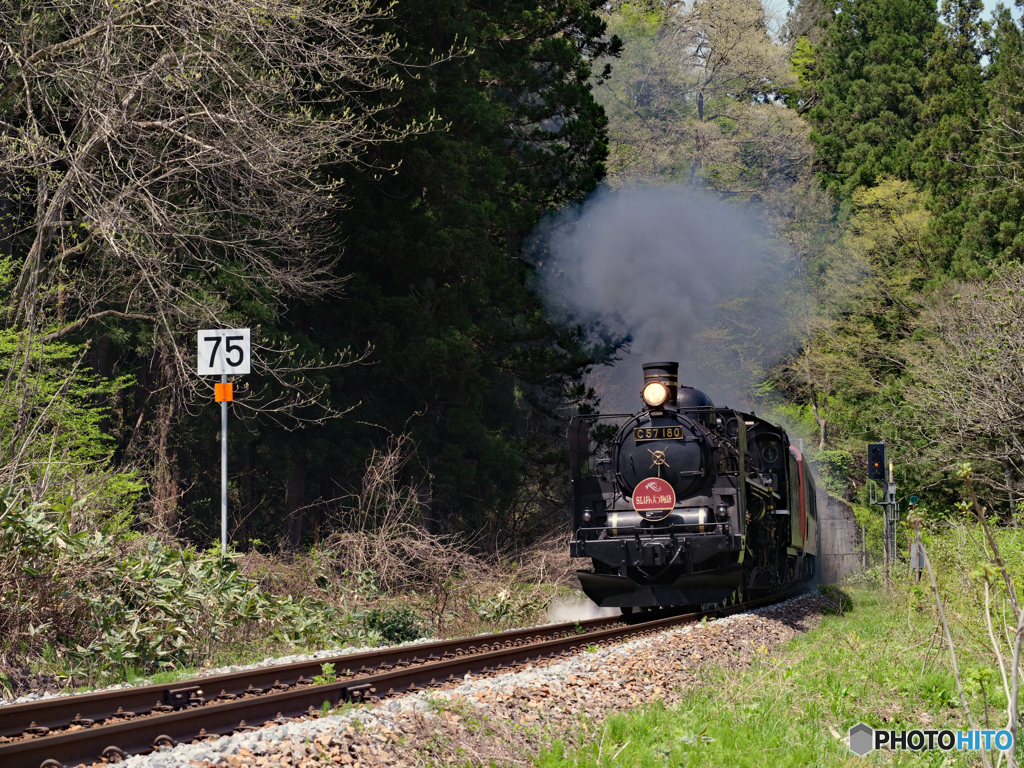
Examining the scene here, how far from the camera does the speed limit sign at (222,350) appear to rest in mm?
11820

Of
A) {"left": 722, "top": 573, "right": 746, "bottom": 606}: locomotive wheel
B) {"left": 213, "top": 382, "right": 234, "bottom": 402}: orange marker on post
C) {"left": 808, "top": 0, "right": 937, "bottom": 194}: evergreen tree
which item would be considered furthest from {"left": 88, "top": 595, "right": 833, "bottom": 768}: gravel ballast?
{"left": 808, "top": 0, "right": 937, "bottom": 194}: evergreen tree

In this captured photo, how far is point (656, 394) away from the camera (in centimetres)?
1433

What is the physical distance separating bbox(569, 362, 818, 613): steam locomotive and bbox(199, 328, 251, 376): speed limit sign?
5.04 metres

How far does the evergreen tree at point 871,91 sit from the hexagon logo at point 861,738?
1491 inches

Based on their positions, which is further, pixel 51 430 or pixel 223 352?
pixel 51 430

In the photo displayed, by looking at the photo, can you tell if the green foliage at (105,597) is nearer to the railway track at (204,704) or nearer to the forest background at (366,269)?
the forest background at (366,269)

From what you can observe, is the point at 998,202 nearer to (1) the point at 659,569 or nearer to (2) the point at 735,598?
(2) the point at 735,598

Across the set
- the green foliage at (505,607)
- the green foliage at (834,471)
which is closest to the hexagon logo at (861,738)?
the green foliage at (505,607)

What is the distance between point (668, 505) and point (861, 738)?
6.70m

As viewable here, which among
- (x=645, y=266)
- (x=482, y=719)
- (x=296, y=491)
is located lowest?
(x=482, y=719)

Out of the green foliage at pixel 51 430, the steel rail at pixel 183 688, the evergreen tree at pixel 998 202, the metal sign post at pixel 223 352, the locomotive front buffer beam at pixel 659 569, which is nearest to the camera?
the steel rail at pixel 183 688

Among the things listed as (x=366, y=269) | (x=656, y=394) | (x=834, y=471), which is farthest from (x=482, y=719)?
(x=834, y=471)

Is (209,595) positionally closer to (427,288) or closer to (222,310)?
(222,310)

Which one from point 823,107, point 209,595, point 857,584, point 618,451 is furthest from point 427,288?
point 823,107
